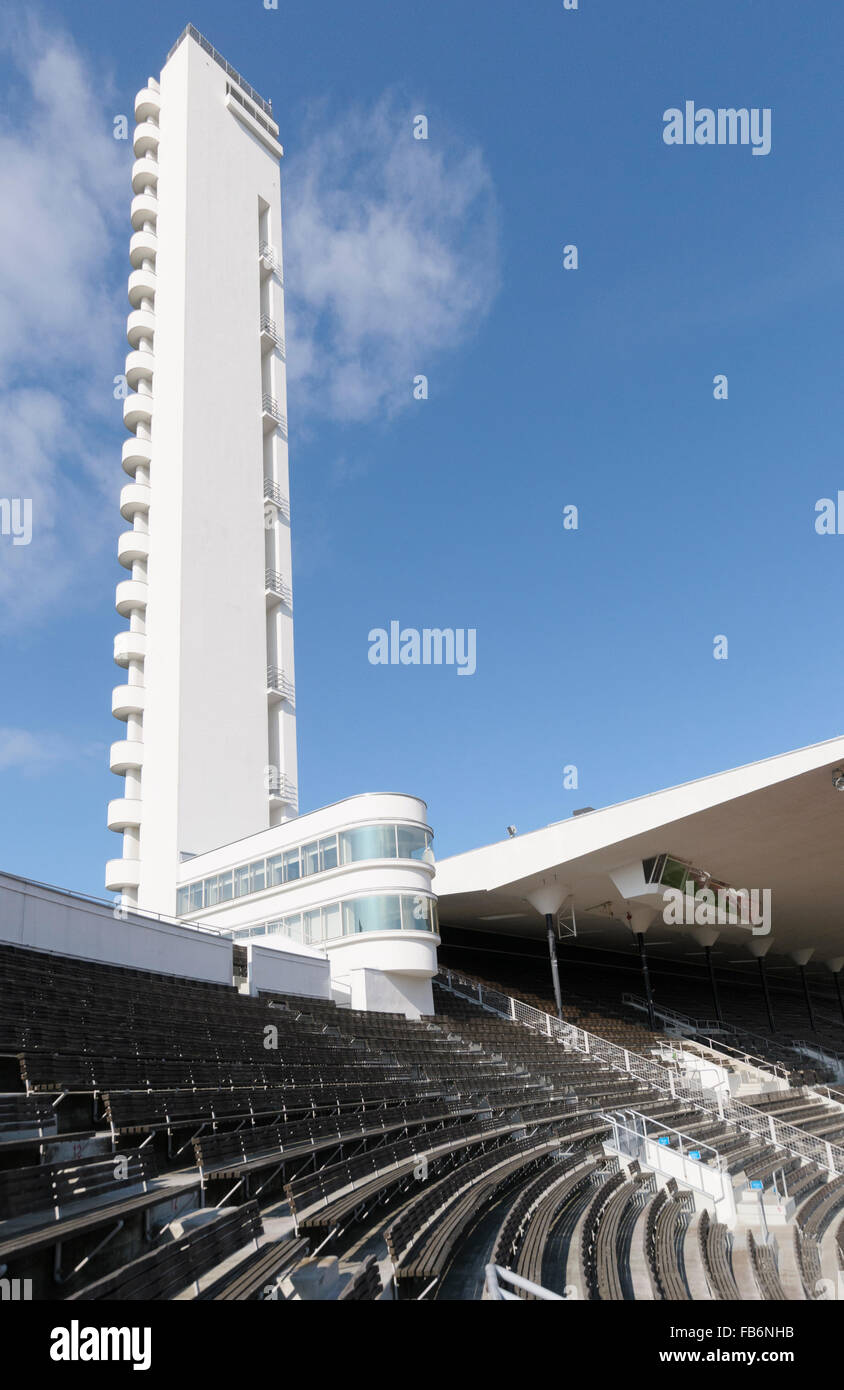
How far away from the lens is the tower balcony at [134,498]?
41812mm

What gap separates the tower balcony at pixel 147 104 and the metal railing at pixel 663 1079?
45571 mm

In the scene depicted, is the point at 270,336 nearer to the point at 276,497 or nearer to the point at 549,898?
the point at 276,497

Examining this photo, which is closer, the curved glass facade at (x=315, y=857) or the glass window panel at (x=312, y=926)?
the curved glass facade at (x=315, y=857)

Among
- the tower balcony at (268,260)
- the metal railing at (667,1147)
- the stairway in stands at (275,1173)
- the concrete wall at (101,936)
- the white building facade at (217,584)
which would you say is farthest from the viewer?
the tower balcony at (268,260)

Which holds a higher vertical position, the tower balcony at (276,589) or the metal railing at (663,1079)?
the tower balcony at (276,589)

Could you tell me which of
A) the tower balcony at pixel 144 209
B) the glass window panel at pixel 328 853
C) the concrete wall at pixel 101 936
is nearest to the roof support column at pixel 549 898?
the glass window panel at pixel 328 853

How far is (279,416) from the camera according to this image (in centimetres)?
4622

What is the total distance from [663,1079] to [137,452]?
34.1 meters

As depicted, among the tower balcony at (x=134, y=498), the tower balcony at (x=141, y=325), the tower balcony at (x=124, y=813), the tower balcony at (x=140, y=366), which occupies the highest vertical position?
the tower balcony at (x=141, y=325)

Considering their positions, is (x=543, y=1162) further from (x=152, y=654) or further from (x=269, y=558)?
(x=269, y=558)

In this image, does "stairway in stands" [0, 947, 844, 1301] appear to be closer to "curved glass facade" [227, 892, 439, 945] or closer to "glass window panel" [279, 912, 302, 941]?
"curved glass facade" [227, 892, 439, 945]

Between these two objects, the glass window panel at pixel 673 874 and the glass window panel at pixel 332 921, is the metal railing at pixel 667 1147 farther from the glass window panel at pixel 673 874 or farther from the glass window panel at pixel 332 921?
the glass window panel at pixel 673 874

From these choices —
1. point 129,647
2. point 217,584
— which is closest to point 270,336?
point 217,584

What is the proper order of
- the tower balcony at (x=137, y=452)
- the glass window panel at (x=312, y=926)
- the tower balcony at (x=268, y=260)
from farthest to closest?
1. the tower balcony at (x=268, y=260)
2. the tower balcony at (x=137, y=452)
3. the glass window panel at (x=312, y=926)
